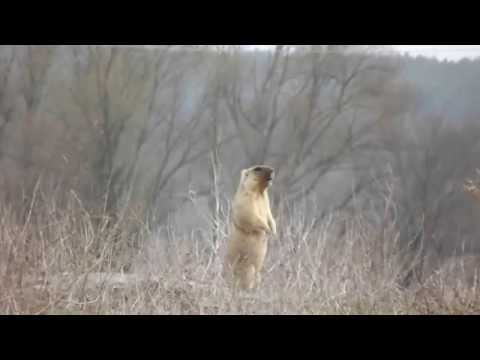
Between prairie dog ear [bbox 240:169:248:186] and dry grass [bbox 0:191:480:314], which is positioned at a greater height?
prairie dog ear [bbox 240:169:248:186]

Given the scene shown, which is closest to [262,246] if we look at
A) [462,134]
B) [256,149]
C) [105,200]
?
[256,149]

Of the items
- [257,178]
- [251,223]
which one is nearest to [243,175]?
[257,178]

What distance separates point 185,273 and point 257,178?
1.01 metres

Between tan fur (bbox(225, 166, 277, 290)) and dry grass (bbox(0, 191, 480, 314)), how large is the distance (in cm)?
11

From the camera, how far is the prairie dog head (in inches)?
310

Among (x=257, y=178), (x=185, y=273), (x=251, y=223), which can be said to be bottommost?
(x=185, y=273)

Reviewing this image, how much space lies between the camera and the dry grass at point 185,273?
295 inches

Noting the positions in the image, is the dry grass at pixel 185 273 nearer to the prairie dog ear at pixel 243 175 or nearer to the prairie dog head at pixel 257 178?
the prairie dog head at pixel 257 178

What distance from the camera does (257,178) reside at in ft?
26.0

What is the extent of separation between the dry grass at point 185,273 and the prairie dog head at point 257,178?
0.43m

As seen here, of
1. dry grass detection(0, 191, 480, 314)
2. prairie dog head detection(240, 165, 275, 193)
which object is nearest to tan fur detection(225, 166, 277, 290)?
prairie dog head detection(240, 165, 275, 193)

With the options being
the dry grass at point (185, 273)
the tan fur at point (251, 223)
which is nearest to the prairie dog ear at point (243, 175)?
the tan fur at point (251, 223)

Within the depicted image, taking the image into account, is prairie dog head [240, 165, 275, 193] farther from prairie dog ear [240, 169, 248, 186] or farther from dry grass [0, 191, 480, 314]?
dry grass [0, 191, 480, 314]

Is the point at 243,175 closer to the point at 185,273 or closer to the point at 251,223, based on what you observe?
the point at 251,223
